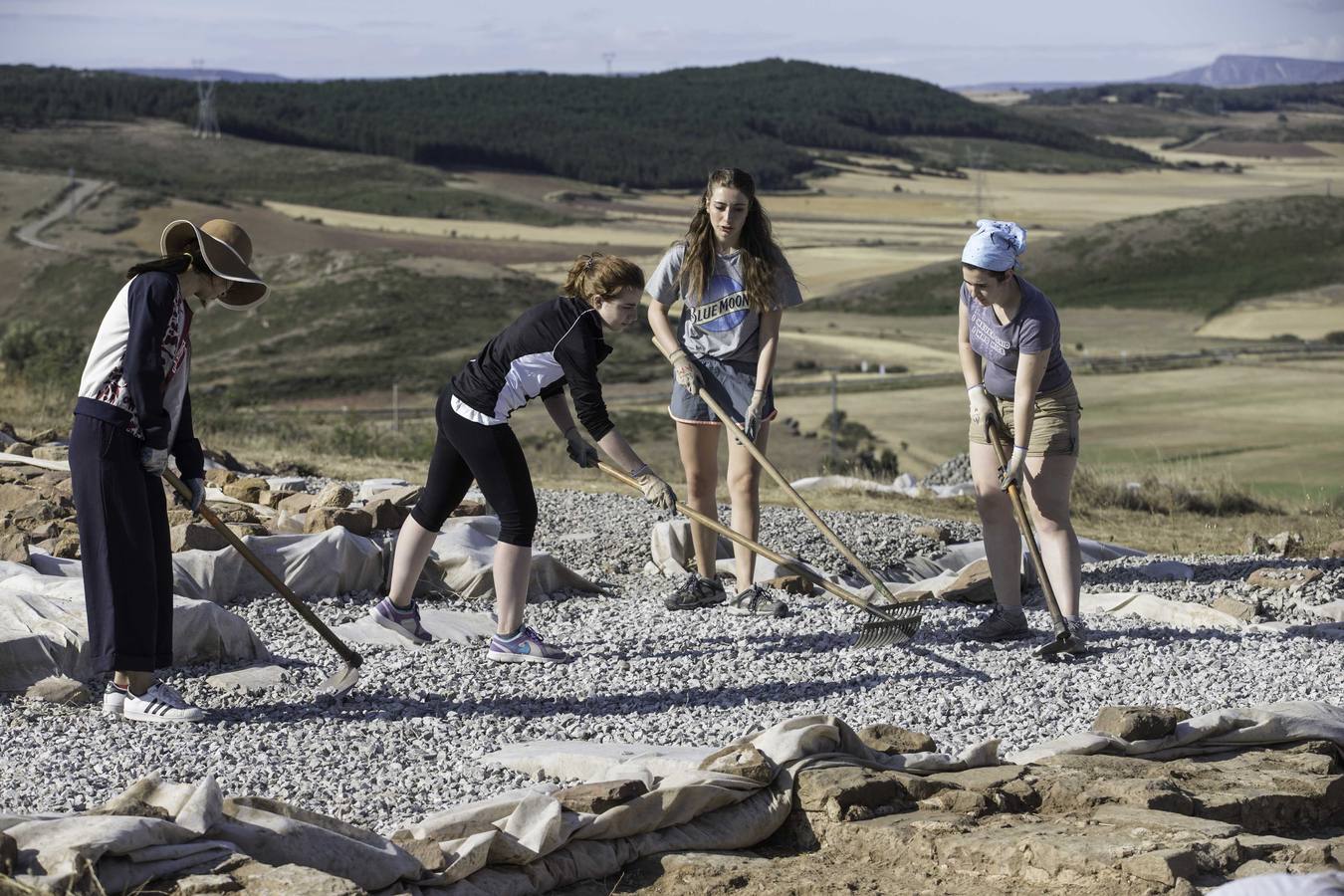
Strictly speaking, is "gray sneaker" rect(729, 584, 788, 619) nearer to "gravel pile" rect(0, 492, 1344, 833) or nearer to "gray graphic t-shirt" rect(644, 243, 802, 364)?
"gravel pile" rect(0, 492, 1344, 833)

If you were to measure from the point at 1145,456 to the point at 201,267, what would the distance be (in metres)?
22.9

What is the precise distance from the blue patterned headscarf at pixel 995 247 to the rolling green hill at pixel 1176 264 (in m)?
51.9

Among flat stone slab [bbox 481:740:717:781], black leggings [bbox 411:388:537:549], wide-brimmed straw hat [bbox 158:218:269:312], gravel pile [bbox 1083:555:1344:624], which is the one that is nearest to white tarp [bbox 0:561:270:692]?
black leggings [bbox 411:388:537:549]

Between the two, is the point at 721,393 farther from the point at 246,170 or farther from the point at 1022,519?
the point at 246,170

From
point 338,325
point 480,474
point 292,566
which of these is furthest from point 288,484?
point 338,325

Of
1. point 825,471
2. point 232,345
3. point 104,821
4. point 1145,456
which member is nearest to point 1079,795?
point 104,821

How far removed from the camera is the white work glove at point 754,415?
694cm

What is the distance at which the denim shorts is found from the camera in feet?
23.1

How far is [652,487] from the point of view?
6.11 metres

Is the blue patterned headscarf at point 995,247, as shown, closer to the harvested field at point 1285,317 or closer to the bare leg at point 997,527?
the bare leg at point 997,527

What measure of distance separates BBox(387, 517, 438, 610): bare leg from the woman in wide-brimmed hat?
3.22ft

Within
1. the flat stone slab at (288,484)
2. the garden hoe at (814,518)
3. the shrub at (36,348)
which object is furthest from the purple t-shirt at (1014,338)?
the shrub at (36,348)

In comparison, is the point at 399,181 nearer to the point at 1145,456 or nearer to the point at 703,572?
the point at 1145,456

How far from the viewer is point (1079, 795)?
14.6 feet
